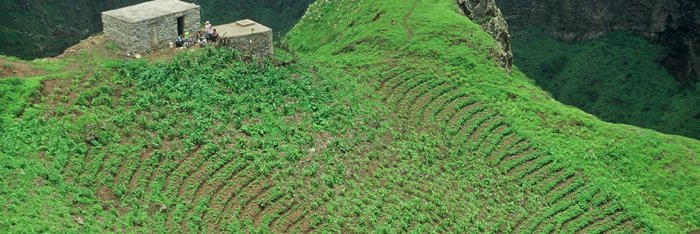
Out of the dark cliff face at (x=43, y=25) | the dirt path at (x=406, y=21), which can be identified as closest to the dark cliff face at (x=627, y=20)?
the dirt path at (x=406, y=21)

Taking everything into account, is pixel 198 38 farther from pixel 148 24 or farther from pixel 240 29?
pixel 148 24

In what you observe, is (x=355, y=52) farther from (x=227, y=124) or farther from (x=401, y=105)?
(x=227, y=124)

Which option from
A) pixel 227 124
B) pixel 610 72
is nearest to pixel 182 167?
pixel 227 124

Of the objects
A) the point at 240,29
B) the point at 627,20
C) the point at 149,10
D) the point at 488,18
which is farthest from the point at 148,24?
the point at 627,20

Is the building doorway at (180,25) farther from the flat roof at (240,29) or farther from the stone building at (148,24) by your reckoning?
the flat roof at (240,29)

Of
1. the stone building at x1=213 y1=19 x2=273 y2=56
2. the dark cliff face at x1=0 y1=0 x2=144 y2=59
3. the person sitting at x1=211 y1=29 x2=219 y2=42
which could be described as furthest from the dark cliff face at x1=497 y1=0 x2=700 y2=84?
the dark cliff face at x1=0 y1=0 x2=144 y2=59
